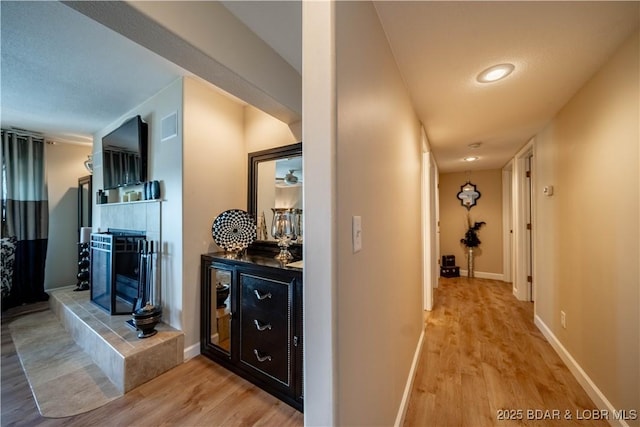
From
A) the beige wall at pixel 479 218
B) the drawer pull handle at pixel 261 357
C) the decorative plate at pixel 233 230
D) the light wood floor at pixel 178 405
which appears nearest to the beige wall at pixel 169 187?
the decorative plate at pixel 233 230

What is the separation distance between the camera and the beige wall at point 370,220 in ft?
2.59

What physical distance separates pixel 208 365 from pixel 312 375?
1.67 metres

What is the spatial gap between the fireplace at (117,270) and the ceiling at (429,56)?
4.55ft

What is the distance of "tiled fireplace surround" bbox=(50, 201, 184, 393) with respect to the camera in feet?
5.76

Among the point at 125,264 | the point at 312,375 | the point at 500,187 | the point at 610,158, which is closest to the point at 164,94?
the point at 125,264

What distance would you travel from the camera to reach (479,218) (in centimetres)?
495

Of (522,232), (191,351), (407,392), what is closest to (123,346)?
(191,351)

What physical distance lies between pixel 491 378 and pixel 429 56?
2.27 meters

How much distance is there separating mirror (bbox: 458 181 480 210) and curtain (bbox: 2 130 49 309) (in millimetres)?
6968

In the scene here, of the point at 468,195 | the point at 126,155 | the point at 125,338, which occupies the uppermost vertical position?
the point at 126,155

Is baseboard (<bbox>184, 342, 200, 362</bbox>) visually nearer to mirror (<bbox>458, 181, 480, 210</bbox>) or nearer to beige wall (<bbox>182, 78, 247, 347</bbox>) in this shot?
beige wall (<bbox>182, 78, 247, 347</bbox>)

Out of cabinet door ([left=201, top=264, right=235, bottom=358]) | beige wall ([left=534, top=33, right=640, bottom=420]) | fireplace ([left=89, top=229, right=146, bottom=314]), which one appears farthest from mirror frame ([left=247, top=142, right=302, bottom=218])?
beige wall ([left=534, top=33, right=640, bottom=420])

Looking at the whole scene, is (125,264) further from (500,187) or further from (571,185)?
(500,187)

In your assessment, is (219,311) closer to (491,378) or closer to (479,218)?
(491,378)
